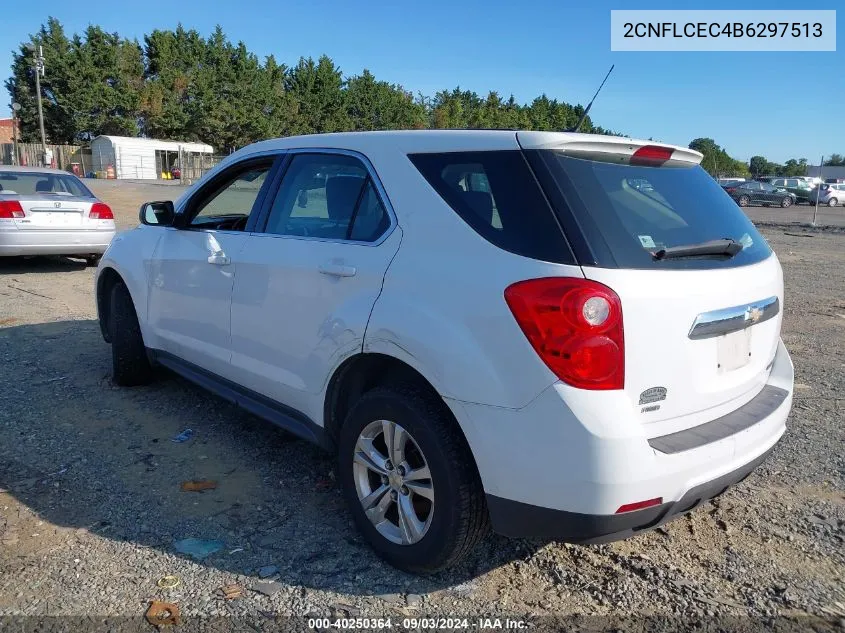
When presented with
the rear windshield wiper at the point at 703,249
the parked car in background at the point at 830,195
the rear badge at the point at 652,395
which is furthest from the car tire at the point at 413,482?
the parked car in background at the point at 830,195

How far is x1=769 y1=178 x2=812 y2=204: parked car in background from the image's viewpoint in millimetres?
41688

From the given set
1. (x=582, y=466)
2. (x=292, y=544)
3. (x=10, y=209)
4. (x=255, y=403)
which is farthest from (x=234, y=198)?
(x=10, y=209)

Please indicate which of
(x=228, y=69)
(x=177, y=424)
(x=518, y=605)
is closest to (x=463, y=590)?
(x=518, y=605)

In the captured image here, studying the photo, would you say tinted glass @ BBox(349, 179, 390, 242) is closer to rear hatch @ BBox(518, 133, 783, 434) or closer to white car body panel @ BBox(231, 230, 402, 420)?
white car body panel @ BBox(231, 230, 402, 420)

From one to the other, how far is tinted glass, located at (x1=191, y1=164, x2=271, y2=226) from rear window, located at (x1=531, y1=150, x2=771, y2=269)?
1993 millimetres

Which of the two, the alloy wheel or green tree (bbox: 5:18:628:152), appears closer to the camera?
the alloy wheel

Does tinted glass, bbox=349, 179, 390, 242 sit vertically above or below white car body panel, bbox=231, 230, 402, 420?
above

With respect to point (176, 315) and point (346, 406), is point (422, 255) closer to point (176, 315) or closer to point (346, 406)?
point (346, 406)

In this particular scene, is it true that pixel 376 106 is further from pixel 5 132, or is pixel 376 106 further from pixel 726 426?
pixel 726 426

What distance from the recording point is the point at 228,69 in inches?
2510

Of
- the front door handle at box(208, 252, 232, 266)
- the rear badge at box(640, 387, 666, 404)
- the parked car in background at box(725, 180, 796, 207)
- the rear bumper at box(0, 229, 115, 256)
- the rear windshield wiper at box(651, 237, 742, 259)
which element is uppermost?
the parked car in background at box(725, 180, 796, 207)

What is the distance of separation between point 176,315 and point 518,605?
9.11ft

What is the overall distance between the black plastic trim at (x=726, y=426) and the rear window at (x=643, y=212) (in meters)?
0.58

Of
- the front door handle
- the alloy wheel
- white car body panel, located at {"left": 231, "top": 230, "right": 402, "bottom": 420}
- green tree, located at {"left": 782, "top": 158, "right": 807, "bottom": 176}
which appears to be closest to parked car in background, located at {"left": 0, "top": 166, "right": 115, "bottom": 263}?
the front door handle
